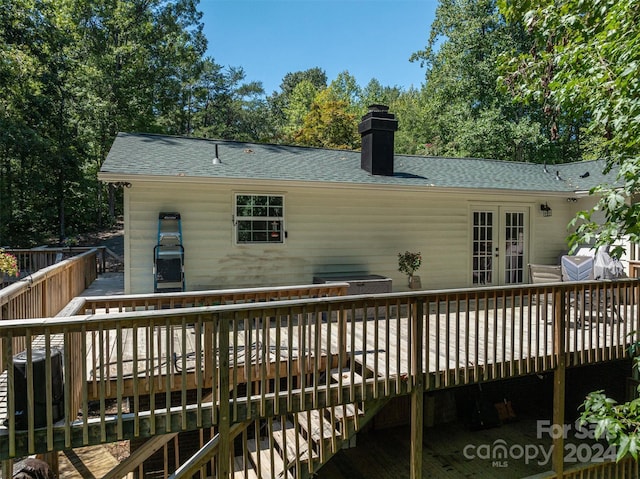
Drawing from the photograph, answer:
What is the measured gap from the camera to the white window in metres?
7.46

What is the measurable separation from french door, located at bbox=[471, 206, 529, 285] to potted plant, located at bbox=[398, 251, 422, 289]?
5.45 feet

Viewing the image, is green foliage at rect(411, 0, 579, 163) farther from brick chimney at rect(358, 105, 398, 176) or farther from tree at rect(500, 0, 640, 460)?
tree at rect(500, 0, 640, 460)

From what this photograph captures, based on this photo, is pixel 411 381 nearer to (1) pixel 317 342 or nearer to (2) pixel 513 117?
(1) pixel 317 342

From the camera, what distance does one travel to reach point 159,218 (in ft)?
22.6

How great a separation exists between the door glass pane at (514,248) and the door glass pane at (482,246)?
479 millimetres

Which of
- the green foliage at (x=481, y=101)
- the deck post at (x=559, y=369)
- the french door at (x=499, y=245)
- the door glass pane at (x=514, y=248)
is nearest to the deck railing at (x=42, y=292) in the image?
the deck post at (x=559, y=369)

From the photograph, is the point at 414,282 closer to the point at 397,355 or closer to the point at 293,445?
the point at 397,355

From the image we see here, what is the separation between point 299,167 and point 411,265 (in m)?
2.96

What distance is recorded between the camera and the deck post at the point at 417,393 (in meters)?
4.11

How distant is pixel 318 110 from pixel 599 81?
20108mm

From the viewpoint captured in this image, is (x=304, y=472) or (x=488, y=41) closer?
(x=304, y=472)

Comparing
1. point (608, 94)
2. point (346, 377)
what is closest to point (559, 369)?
point (346, 377)

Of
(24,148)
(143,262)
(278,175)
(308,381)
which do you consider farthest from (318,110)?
(308,381)

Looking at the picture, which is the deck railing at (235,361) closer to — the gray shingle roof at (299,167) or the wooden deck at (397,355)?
the wooden deck at (397,355)
